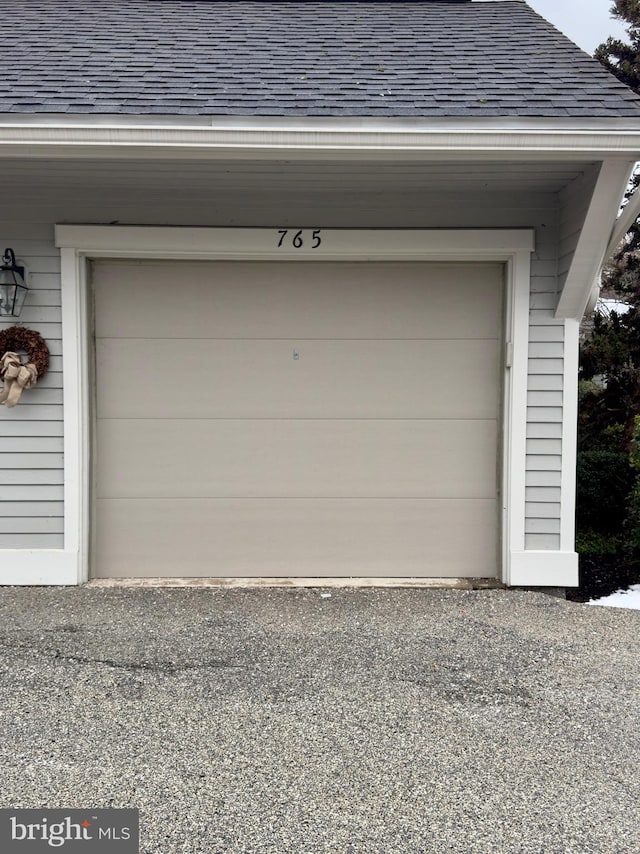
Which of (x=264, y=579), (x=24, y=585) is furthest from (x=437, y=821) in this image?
(x=24, y=585)

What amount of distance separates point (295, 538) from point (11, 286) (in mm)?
2300

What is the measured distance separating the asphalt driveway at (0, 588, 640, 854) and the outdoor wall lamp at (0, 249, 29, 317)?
5.65 ft

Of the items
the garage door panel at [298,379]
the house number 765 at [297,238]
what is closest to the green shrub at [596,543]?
the garage door panel at [298,379]

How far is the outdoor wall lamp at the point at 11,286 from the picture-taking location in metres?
3.83

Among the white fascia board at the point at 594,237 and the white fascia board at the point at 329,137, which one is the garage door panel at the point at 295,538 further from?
the white fascia board at the point at 329,137

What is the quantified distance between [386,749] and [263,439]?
2241mm

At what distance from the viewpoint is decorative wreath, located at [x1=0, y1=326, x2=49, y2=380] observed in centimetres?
391

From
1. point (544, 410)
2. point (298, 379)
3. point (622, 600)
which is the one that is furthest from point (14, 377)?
point (622, 600)

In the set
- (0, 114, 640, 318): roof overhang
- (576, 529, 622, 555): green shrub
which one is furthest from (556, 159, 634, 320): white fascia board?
(576, 529, 622, 555): green shrub

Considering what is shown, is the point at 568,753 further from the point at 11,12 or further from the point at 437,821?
the point at 11,12

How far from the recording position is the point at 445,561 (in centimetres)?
420

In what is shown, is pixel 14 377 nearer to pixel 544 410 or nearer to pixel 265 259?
pixel 265 259

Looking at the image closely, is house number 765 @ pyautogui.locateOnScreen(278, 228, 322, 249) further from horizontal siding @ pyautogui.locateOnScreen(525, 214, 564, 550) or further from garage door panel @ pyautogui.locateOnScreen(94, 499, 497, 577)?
garage door panel @ pyautogui.locateOnScreen(94, 499, 497, 577)

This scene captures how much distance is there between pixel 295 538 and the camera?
4.17m
